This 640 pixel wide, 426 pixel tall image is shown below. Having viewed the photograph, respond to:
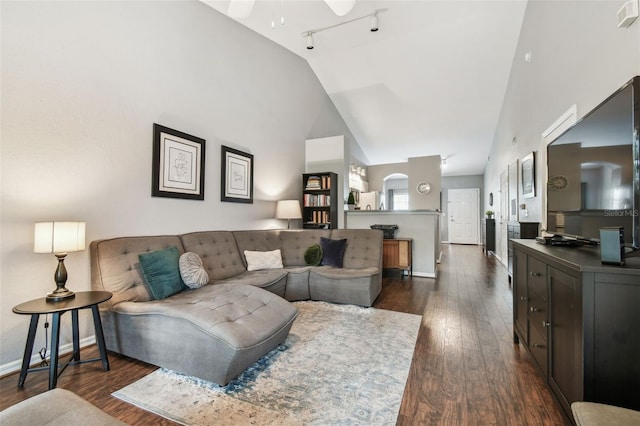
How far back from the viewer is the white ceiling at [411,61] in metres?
3.69

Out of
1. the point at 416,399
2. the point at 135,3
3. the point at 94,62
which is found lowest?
the point at 416,399

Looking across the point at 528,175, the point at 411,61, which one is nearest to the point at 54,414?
the point at 528,175

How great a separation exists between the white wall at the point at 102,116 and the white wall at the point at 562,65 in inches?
140

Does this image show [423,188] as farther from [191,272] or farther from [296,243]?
[191,272]

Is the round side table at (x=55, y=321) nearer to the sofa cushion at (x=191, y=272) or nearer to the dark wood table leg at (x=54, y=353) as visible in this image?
the dark wood table leg at (x=54, y=353)

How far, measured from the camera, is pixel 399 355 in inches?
80.4

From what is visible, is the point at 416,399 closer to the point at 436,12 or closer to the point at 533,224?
the point at 533,224

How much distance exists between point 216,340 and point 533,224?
3.73 m

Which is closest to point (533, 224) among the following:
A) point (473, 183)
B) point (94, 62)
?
point (94, 62)

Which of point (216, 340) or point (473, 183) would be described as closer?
point (216, 340)

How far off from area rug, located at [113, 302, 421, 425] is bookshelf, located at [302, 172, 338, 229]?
2681mm

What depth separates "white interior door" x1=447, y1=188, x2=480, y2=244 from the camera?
33.4 ft

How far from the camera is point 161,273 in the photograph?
2.26m

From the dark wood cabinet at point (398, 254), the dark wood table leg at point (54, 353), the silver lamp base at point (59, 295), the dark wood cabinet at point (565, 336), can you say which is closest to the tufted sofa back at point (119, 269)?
the silver lamp base at point (59, 295)
